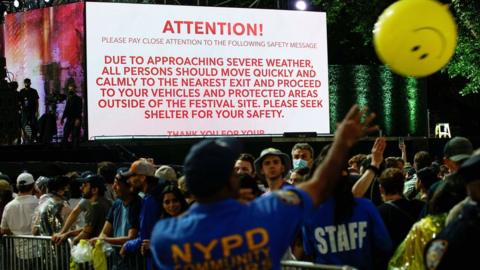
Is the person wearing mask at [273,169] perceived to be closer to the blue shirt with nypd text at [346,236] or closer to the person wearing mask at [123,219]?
the blue shirt with nypd text at [346,236]

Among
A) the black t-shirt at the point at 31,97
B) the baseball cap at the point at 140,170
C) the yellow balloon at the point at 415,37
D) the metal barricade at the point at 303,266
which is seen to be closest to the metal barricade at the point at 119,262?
the baseball cap at the point at 140,170

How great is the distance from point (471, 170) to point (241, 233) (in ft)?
3.46

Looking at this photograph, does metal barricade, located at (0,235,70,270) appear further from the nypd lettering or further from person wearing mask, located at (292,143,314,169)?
the nypd lettering

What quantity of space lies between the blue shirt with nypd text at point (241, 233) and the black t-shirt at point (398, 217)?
2756mm

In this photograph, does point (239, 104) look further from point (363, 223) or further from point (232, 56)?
point (363, 223)

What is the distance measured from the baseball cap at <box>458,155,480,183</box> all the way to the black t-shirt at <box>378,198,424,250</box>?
245cm

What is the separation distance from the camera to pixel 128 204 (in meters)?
7.95

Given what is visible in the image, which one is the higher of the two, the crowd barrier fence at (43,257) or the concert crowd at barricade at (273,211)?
the concert crowd at barricade at (273,211)

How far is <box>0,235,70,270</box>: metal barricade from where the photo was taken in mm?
8797

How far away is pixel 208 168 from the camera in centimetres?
362

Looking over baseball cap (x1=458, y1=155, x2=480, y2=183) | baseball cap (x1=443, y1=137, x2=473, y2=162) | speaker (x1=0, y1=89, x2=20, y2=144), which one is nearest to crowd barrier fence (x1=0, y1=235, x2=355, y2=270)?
baseball cap (x1=443, y1=137, x2=473, y2=162)

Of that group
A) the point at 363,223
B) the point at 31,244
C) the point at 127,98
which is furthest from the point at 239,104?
the point at 363,223

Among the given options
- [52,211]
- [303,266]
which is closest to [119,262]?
[52,211]

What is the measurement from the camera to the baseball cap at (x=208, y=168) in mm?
3625
